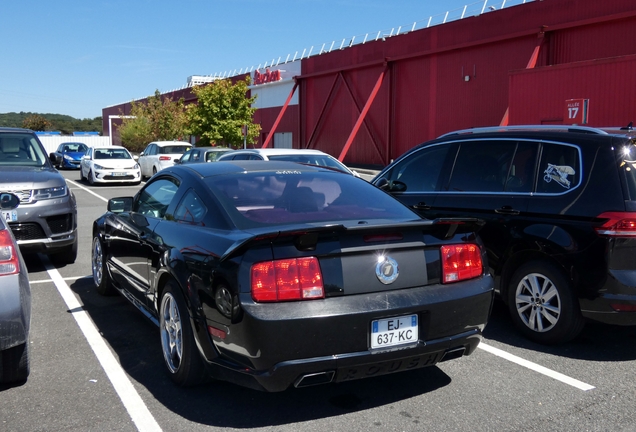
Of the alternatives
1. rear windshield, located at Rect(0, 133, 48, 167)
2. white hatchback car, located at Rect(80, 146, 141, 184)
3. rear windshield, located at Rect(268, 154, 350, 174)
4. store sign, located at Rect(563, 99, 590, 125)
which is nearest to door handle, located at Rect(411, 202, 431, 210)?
rear windshield, located at Rect(268, 154, 350, 174)

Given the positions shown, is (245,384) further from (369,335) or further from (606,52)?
(606,52)

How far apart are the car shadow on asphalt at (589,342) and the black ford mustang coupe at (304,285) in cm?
137

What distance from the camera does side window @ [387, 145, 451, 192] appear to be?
646 cm

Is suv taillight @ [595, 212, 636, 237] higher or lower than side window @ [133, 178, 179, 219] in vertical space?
lower

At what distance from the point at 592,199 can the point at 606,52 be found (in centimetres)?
1655

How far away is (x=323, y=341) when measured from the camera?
356 centimetres

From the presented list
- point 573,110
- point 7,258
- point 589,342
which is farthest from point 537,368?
point 573,110

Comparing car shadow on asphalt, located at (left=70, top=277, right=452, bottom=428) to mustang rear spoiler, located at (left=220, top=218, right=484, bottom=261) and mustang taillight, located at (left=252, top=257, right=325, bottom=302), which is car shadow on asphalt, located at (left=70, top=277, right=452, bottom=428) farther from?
mustang rear spoiler, located at (left=220, top=218, right=484, bottom=261)

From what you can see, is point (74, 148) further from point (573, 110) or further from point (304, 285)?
point (304, 285)

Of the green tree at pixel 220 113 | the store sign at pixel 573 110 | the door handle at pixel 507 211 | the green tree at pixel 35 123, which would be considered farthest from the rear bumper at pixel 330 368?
the green tree at pixel 35 123

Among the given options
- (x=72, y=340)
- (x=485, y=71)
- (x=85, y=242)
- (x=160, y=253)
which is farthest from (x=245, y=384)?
(x=485, y=71)

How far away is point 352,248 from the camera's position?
3.71 meters

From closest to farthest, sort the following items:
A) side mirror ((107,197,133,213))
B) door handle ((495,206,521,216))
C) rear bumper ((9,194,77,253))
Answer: door handle ((495,206,521,216)) → side mirror ((107,197,133,213)) → rear bumper ((9,194,77,253))

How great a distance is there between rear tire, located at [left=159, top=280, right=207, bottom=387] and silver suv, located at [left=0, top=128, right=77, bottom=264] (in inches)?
158
